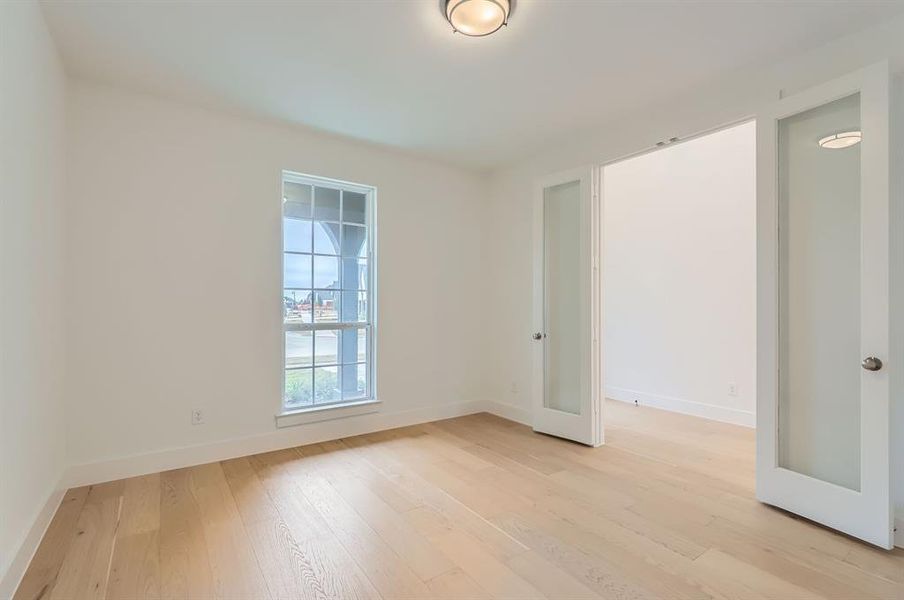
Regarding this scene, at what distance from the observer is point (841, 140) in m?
2.34

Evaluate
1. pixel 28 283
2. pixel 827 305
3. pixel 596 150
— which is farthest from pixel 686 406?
pixel 28 283

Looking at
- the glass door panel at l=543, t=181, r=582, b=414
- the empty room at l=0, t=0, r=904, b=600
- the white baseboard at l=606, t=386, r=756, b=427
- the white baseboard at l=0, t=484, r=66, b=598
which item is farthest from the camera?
the white baseboard at l=606, t=386, r=756, b=427

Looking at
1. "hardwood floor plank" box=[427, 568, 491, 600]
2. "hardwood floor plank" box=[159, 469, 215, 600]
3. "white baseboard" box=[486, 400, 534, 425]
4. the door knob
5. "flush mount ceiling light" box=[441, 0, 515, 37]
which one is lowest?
"hardwood floor plank" box=[159, 469, 215, 600]

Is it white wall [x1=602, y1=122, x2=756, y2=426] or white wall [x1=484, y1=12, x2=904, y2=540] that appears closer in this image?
white wall [x1=484, y1=12, x2=904, y2=540]

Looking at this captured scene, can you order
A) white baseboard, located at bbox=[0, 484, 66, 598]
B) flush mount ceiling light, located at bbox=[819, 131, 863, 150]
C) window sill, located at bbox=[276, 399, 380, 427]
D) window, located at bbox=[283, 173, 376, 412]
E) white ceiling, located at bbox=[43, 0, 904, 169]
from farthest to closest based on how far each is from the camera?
1. window, located at bbox=[283, 173, 376, 412]
2. window sill, located at bbox=[276, 399, 380, 427]
3. flush mount ceiling light, located at bbox=[819, 131, 863, 150]
4. white ceiling, located at bbox=[43, 0, 904, 169]
5. white baseboard, located at bbox=[0, 484, 66, 598]

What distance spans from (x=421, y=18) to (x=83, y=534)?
10.4ft

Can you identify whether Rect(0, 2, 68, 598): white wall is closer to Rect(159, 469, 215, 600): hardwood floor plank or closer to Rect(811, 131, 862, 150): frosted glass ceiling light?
Rect(159, 469, 215, 600): hardwood floor plank

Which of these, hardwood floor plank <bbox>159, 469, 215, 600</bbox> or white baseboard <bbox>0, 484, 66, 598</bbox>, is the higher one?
white baseboard <bbox>0, 484, 66, 598</bbox>

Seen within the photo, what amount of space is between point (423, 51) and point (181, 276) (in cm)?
230

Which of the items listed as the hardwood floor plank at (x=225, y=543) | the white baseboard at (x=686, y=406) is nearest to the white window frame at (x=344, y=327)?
the hardwood floor plank at (x=225, y=543)

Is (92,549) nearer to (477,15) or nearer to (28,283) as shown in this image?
(28,283)

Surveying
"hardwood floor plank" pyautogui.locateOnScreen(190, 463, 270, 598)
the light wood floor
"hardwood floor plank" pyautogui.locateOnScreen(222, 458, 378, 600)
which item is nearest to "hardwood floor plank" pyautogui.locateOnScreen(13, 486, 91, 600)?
the light wood floor

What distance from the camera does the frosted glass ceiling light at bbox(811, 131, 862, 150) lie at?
229cm

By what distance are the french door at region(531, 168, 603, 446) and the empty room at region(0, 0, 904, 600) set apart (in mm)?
28
